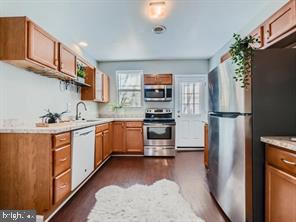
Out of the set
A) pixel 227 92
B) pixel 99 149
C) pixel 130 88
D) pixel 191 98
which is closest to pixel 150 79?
pixel 130 88

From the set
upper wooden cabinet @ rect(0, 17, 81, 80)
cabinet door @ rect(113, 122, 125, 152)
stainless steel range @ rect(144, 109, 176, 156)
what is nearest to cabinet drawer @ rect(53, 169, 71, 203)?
upper wooden cabinet @ rect(0, 17, 81, 80)

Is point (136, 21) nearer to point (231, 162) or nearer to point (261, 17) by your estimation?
point (261, 17)

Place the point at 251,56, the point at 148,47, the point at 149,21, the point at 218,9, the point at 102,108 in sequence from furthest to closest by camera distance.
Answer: the point at 102,108
the point at 148,47
the point at 149,21
the point at 218,9
the point at 251,56

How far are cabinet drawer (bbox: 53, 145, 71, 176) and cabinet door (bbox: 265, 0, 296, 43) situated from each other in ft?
8.73

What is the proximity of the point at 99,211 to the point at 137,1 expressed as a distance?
2.52 metres

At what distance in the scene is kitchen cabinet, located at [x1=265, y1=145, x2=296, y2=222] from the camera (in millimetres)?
1319

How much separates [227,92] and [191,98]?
361 centimetres

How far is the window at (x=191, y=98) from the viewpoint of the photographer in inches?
223

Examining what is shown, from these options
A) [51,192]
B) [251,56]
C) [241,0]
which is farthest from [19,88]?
[241,0]

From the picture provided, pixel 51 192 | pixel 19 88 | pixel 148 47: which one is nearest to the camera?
pixel 51 192

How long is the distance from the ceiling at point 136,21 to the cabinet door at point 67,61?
461 mm

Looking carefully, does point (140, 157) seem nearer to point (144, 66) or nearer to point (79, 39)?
point (144, 66)

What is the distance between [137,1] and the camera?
8.23ft

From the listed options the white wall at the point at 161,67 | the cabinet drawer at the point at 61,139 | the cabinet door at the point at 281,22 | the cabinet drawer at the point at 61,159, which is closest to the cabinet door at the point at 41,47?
the cabinet drawer at the point at 61,139
